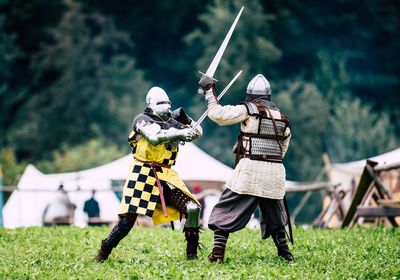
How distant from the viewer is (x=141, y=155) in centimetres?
983

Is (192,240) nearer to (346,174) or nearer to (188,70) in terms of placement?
(346,174)

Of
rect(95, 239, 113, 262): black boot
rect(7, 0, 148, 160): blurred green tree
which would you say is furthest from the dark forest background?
rect(95, 239, 113, 262): black boot

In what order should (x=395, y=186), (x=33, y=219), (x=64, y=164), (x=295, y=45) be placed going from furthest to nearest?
1. (x=295, y=45)
2. (x=64, y=164)
3. (x=33, y=219)
4. (x=395, y=186)

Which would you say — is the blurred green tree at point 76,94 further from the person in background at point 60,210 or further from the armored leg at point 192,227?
the armored leg at point 192,227

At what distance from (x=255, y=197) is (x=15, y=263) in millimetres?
2577

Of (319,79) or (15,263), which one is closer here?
(15,263)

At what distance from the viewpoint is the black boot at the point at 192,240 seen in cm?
988

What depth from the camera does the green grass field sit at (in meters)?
9.11

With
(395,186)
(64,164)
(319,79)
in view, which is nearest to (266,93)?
(395,186)

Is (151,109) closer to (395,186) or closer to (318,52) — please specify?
(395,186)

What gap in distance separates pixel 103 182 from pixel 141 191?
13.6 meters

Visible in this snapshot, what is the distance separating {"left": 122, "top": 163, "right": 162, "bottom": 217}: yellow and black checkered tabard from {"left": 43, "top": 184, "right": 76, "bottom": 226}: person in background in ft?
37.0

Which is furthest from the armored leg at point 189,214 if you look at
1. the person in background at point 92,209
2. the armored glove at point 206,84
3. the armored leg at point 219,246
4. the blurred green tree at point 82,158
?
the blurred green tree at point 82,158

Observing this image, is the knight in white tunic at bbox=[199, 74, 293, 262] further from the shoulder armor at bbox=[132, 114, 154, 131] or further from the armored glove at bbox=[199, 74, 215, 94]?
the shoulder armor at bbox=[132, 114, 154, 131]
